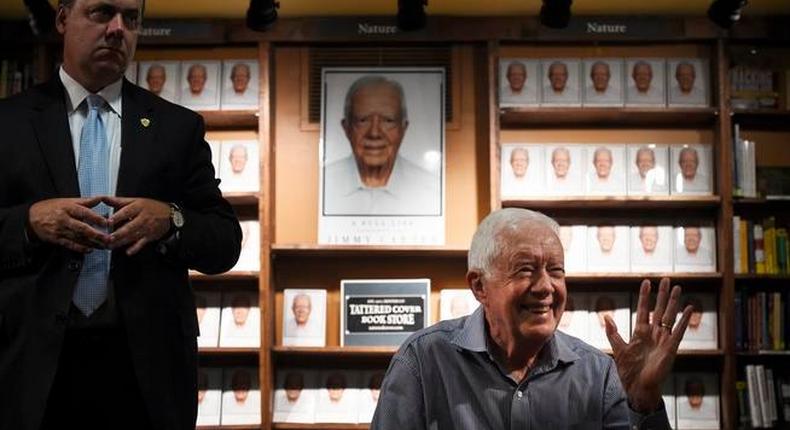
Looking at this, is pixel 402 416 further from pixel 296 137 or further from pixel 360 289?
pixel 296 137

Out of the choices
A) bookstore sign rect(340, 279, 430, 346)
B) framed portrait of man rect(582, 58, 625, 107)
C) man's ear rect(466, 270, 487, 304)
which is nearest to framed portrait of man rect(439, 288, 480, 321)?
bookstore sign rect(340, 279, 430, 346)

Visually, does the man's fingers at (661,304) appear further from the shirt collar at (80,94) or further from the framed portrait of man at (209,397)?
the framed portrait of man at (209,397)

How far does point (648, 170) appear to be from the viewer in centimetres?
475

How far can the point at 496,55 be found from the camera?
188 inches

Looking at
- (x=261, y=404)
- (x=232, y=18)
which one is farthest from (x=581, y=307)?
(x=232, y=18)

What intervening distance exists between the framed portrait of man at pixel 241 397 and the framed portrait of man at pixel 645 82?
241cm

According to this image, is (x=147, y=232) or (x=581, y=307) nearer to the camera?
(x=147, y=232)

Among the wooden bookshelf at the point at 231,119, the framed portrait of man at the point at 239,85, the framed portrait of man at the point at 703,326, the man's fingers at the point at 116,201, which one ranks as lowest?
the framed portrait of man at the point at 703,326

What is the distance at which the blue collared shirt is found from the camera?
1992 mm

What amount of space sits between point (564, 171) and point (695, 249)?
2.54ft

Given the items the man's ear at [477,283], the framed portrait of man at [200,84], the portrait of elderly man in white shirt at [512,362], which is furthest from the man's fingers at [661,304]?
the framed portrait of man at [200,84]

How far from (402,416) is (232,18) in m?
3.39

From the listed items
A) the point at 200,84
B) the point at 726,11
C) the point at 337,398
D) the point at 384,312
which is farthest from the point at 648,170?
the point at 200,84

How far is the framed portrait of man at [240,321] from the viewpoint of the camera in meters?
4.68
